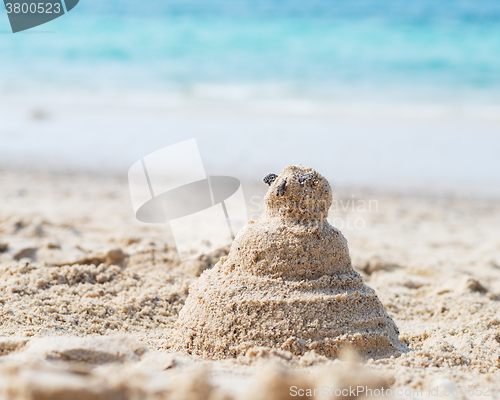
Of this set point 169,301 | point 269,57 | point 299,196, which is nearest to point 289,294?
point 299,196

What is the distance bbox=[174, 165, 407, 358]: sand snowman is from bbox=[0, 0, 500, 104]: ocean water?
11.3ft

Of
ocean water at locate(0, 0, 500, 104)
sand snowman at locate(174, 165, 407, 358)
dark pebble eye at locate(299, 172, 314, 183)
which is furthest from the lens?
ocean water at locate(0, 0, 500, 104)

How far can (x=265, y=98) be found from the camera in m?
12.4

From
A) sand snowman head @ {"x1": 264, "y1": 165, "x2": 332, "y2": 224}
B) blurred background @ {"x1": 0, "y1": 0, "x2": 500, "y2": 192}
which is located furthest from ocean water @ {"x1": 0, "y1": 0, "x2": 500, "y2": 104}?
sand snowman head @ {"x1": 264, "y1": 165, "x2": 332, "y2": 224}

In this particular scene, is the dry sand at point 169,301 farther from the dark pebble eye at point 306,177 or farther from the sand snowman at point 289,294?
the dark pebble eye at point 306,177

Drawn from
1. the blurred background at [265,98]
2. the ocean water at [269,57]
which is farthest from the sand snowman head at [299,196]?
the ocean water at [269,57]

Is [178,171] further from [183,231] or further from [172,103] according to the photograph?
[172,103]

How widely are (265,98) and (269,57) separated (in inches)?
212

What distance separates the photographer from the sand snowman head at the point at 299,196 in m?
2.01

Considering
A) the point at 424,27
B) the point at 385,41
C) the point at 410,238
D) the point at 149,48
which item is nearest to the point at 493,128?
the point at 410,238

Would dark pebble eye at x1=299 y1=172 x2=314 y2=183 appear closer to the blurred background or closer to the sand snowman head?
the sand snowman head

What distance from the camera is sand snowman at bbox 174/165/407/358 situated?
6.07ft

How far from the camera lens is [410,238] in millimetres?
4922

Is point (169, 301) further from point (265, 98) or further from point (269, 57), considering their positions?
point (269, 57)
